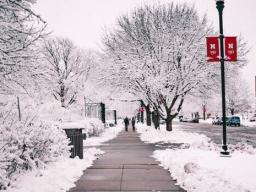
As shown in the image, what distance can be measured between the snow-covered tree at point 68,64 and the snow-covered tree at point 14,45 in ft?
142

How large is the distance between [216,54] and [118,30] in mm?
22483

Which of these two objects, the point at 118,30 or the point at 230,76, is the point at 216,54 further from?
the point at 118,30

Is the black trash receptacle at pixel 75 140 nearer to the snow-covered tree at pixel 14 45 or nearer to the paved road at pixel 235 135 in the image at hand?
the snow-covered tree at pixel 14 45

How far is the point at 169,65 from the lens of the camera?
3177 centimetres

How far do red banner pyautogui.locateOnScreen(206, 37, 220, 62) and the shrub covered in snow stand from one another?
5.96m

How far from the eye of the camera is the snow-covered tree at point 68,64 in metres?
53.8

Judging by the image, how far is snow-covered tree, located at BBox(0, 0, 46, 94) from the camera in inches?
315

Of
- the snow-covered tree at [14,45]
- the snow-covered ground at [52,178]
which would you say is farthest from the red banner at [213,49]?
the snow-covered tree at [14,45]

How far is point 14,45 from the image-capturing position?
353 inches

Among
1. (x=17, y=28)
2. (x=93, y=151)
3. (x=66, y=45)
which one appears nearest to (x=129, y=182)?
(x=17, y=28)

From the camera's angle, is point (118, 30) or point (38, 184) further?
point (118, 30)

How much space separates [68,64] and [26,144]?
4728cm

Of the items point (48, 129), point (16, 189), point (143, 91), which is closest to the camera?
point (16, 189)

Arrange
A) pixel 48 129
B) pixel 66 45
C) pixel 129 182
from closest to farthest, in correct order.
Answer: pixel 129 182 < pixel 48 129 < pixel 66 45
